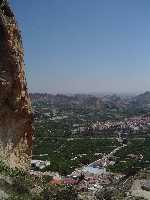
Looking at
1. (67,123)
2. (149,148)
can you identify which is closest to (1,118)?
(149,148)

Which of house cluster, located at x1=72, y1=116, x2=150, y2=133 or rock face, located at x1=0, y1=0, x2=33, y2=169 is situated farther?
house cluster, located at x1=72, y1=116, x2=150, y2=133

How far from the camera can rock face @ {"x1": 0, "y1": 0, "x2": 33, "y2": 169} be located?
1636 cm

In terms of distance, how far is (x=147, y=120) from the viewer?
5374 inches

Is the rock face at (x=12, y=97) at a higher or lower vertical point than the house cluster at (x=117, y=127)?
higher

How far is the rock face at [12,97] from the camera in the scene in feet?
53.7

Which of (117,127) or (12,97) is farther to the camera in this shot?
(117,127)

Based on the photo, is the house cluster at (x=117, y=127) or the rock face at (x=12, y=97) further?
Answer: the house cluster at (x=117, y=127)

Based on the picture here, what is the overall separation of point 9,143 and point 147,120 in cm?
12199

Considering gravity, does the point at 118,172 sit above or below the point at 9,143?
below

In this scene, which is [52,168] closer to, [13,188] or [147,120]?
[13,188]

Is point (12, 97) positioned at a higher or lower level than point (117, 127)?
higher

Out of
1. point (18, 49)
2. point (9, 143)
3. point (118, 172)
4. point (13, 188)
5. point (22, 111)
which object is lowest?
point (118, 172)

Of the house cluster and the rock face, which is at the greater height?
the rock face

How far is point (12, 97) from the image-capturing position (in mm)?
16844
